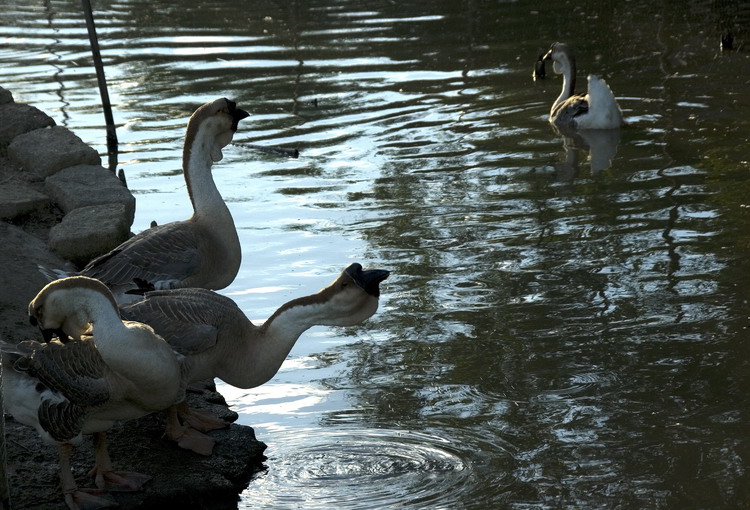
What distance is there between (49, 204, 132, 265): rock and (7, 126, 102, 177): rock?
60.4 inches

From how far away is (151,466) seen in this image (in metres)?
5.47

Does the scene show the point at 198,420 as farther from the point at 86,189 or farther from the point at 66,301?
the point at 86,189

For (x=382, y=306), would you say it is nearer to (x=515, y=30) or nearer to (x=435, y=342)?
(x=435, y=342)

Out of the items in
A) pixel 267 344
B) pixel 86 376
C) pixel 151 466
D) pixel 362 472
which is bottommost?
pixel 362 472

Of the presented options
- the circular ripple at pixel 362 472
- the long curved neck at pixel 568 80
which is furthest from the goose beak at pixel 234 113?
the long curved neck at pixel 568 80

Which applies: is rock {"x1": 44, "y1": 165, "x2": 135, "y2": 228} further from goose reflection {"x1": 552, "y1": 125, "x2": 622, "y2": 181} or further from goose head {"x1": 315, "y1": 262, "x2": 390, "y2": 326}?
goose reflection {"x1": 552, "y1": 125, "x2": 622, "y2": 181}

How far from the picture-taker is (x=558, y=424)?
5.93m

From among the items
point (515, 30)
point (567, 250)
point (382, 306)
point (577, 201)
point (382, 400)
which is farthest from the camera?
point (515, 30)

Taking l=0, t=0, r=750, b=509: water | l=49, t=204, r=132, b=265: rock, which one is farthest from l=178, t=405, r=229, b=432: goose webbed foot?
l=49, t=204, r=132, b=265: rock

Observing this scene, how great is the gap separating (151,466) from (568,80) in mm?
9308

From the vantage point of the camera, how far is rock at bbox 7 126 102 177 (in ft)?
30.9

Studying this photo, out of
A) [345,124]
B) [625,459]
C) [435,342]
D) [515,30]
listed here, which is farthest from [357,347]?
[515,30]

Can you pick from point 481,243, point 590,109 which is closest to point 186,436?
point 481,243

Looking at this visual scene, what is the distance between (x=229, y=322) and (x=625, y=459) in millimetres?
2079
